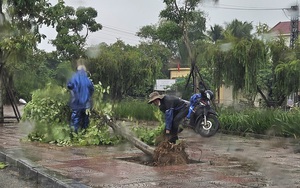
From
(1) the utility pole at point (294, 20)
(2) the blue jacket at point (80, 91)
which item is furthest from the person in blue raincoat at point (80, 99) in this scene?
(1) the utility pole at point (294, 20)

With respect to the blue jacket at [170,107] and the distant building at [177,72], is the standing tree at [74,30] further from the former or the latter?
the distant building at [177,72]

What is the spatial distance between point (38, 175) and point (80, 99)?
14.4 ft

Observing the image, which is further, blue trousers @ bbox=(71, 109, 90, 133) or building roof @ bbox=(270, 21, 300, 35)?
building roof @ bbox=(270, 21, 300, 35)

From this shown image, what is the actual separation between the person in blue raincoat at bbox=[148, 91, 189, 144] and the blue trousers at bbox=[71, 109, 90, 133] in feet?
7.08

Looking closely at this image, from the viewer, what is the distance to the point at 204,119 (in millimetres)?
13977

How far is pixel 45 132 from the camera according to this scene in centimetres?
1191

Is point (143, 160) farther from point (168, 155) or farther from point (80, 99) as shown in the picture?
point (80, 99)

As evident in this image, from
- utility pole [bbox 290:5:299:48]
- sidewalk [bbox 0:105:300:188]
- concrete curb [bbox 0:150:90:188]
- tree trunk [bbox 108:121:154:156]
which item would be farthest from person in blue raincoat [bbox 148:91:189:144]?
utility pole [bbox 290:5:299:48]

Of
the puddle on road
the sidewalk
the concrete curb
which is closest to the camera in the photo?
the concrete curb

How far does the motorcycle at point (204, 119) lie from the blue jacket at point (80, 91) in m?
3.63

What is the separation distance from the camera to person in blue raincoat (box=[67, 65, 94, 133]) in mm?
11570

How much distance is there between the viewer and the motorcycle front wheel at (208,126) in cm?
1399

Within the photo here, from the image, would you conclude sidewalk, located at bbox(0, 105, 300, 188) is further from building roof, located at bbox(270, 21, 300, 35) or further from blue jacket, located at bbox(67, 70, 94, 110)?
building roof, located at bbox(270, 21, 300, 35)

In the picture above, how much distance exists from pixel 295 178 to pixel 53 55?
2631cm
